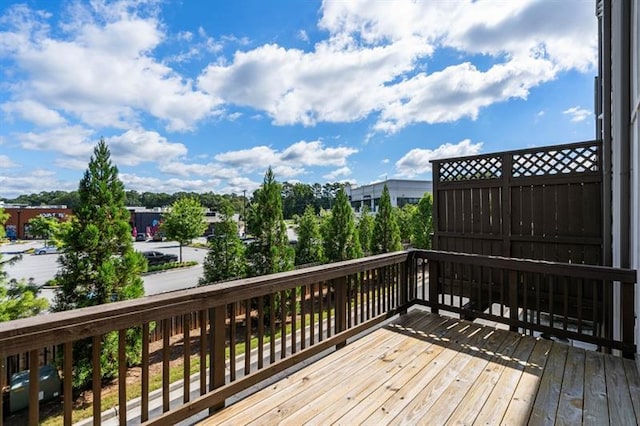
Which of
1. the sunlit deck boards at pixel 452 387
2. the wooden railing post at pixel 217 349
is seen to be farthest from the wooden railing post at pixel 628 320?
the wooden railing post at pixel 217 349

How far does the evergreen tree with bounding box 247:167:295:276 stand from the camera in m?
8.50

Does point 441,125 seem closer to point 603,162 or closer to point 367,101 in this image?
point 367,101

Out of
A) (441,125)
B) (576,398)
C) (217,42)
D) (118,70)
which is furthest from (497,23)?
(441,125)

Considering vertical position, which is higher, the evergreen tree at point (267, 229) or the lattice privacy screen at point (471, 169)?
the lattice privacy screen at point (471, 169)

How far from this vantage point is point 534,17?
15.3 feet

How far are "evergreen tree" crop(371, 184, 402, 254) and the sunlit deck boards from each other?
947 cm

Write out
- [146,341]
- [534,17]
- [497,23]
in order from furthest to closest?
1. [497,23]
2. [534,17]
3. [146,341]

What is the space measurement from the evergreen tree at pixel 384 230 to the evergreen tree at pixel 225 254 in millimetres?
5563

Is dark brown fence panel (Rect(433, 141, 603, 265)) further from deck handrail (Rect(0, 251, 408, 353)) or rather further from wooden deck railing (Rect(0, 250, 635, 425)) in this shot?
deck handrail (Rect(0, 251, 408, 353))

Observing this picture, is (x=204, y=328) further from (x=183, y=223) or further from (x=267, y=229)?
(x=183, y=223)

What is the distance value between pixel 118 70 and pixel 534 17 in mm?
8095

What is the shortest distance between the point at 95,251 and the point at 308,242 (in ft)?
22.3

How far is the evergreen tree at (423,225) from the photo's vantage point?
15547 mm

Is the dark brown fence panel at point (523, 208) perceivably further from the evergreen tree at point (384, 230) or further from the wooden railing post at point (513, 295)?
the evergreen tree at point (384, 230)
